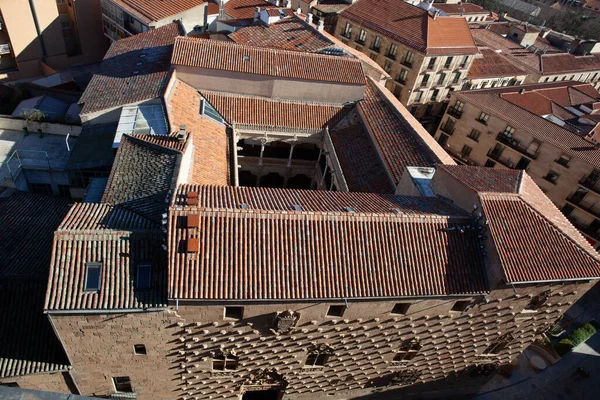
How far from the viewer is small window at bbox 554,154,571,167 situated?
4275 centimetres

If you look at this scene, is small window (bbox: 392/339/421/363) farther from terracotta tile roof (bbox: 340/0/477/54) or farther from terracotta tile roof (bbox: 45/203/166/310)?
terracotta tile roof (bbox: 340/0/477/54)

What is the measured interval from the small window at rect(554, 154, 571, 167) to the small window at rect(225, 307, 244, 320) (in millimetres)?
39314

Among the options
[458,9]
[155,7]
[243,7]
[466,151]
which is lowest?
[466,151]

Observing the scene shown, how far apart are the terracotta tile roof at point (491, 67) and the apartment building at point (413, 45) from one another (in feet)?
12.2

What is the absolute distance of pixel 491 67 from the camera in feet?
198

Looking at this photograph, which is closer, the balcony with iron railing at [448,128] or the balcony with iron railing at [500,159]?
the balcony with iron railing at [500,159]

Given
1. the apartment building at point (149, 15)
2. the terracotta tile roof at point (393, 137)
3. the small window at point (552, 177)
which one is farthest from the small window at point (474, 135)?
the apartment building at point (149, 15)

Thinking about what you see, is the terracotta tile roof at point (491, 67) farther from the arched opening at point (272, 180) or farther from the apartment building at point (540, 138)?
the arched opening at point (272, 180)

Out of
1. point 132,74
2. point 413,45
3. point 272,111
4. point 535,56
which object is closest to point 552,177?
point 413,45

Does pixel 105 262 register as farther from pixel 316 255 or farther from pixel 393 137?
Answer: pixel 393 137

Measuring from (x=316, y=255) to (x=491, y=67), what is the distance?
5365 centimetres

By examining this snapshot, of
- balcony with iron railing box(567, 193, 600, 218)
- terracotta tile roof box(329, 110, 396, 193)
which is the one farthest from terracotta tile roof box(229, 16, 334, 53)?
balcony with iron railing box(567, 193, 600, 218)

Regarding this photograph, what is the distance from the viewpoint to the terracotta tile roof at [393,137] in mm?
29734

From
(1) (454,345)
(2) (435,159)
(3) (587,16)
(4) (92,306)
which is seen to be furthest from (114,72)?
(3) (587,16)
